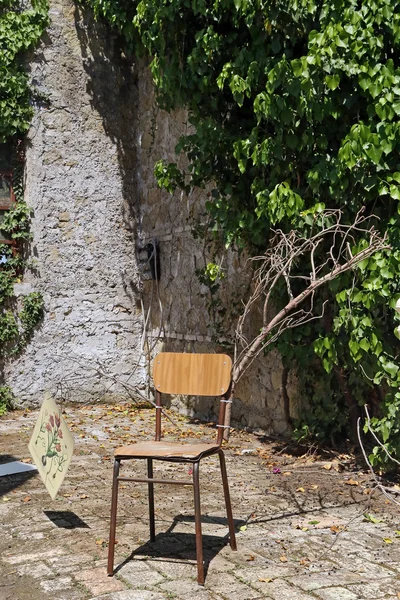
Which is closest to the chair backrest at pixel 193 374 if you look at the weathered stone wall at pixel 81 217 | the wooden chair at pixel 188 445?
the wooden chair at pixel 188 445

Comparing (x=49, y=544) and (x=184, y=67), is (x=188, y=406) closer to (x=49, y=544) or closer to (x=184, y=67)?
(x=184, y=67)

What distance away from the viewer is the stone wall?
8.60 metres

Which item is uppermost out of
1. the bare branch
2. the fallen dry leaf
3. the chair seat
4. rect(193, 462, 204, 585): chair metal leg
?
the bare branch

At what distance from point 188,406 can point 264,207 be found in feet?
10.1

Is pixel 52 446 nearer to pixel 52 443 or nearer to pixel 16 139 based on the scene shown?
pixel 52 443

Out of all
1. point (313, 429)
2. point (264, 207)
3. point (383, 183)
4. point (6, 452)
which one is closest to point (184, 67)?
point (264, 207)

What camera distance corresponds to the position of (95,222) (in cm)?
888

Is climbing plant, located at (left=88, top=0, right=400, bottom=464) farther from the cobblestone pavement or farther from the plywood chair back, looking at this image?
the plywood chair back

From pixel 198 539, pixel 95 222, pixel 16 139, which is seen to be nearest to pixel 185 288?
pixel 95 222

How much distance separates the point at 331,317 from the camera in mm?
5898

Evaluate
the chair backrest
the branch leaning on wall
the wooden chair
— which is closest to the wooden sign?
the wooden chair

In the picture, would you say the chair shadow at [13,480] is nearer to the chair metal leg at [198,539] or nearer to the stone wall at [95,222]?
the chair metal leg at [198,539]

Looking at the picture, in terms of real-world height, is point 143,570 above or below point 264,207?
below

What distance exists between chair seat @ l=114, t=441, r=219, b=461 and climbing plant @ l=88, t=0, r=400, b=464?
1.80 metres
